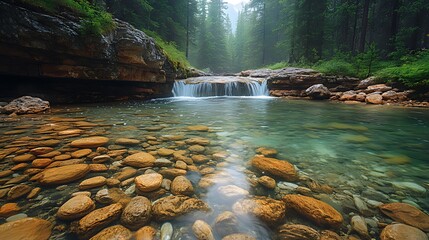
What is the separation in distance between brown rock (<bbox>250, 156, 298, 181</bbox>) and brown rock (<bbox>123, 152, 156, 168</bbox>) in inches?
46.1

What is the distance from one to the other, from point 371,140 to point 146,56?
805 cm

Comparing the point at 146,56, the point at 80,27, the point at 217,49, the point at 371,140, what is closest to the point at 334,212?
the point at 371,140

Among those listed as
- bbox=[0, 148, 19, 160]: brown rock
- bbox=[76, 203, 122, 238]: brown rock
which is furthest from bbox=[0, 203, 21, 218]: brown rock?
bbox=[0, 148, 19, 160]: brown rock

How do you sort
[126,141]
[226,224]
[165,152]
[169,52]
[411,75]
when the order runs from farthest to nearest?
[169,52] → [411,75] → [126,141] → [165,152] → [226,224]

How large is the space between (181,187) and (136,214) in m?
0.45

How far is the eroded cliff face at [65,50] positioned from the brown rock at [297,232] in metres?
7.39

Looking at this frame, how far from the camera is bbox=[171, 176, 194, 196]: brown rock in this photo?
160 centimetres

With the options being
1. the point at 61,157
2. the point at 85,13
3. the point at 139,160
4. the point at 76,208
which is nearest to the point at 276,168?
the point at 139,160

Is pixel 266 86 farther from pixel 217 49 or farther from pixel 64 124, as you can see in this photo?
pixel 217 49

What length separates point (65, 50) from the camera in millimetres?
5973

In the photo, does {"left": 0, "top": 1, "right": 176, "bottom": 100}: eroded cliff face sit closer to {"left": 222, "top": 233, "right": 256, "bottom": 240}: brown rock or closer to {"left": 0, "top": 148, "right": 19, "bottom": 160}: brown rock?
{"left": 0, "top": 148, "right": 19, "bottom": 160}: brown rock

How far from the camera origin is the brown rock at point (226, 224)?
120 cm

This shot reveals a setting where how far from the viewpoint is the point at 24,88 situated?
625cm

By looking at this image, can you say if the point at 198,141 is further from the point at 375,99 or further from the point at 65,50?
the point at 375,99
